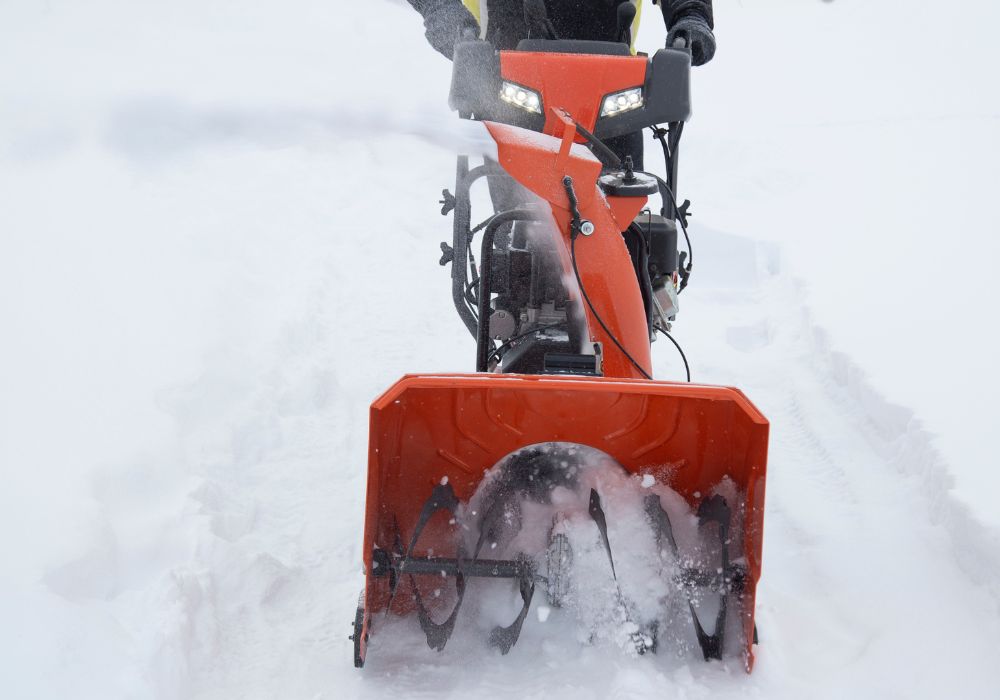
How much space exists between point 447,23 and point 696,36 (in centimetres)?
103

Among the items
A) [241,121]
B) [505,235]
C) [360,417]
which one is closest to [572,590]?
[505,235]

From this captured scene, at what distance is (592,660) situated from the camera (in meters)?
2.28

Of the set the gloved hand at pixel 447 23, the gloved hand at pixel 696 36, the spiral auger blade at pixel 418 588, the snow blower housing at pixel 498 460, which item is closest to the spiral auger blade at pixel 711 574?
the snow blower housing at pixel 498 460

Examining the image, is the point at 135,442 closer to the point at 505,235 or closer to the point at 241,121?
the point at 505,235

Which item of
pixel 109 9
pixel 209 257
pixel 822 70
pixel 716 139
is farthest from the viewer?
pixel 822 70

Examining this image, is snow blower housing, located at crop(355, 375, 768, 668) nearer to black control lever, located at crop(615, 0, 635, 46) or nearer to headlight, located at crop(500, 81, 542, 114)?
headlight, located at crop(500, 81, 542, 114)

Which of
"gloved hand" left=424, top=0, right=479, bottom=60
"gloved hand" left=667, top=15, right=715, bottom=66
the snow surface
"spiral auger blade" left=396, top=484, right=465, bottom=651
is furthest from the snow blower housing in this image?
"gloved hand" left=424, top=0, right=479, bottom=60

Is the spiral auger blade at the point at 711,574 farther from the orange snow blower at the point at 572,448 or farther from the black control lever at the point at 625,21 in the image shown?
the black control lever at the point at 625,21

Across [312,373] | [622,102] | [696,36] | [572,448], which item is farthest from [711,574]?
[312,373]

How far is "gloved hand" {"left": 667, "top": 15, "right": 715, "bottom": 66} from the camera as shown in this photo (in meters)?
3.26

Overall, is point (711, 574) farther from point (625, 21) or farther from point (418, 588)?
point (625, 21)

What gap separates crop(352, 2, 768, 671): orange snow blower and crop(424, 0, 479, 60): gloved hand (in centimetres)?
75

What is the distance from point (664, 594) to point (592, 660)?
0.28m

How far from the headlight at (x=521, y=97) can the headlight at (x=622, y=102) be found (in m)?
0.23
